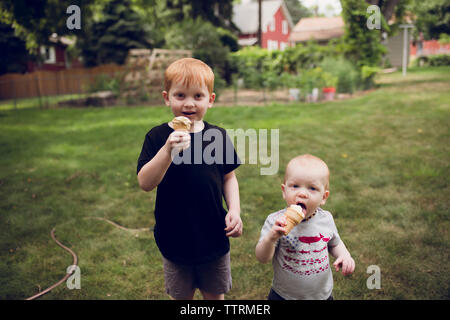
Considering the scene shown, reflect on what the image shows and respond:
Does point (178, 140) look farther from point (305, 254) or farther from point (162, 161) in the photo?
point (305, 254)

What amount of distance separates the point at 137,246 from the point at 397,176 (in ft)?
12.6

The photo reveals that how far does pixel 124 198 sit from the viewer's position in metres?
5.05

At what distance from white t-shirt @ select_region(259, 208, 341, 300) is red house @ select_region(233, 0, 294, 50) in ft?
132

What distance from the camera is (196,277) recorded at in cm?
212

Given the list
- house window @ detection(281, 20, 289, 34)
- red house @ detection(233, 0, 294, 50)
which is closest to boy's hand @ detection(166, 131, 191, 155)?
red house @ detection(233, 0, 294, 50)

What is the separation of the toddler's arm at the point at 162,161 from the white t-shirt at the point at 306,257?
1.94ft

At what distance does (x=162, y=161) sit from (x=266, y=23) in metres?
43.7

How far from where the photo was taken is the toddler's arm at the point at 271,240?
155 centimetres

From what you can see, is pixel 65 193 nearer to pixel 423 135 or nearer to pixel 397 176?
pixel 397 176

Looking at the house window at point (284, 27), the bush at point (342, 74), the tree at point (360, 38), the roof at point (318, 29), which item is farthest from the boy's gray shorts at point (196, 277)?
the house window at point (284, 27)

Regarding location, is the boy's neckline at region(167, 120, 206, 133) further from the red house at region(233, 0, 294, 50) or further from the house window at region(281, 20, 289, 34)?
the house window at region(281, 20, 289, 34)

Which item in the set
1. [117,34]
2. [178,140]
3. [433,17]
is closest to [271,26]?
[433,17]
